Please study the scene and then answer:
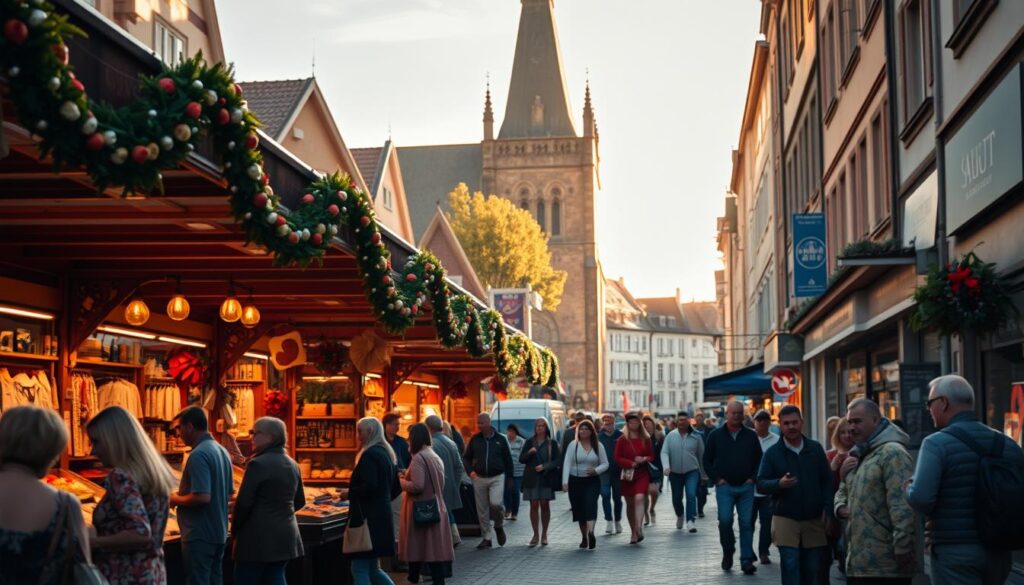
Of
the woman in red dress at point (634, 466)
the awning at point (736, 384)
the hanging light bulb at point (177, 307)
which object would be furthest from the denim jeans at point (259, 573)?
the awning at point (736, 384)

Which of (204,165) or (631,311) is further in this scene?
→ (631,311)

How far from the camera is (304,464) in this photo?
70.5 feet

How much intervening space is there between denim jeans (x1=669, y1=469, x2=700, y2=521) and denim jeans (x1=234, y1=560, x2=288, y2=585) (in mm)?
12725

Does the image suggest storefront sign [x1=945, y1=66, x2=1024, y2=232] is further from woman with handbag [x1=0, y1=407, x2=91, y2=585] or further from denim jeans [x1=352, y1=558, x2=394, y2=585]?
woman with handbag [x1=0, y1=407, x2=91, y2=585]

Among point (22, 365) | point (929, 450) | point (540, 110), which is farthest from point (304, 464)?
point (540, 110)

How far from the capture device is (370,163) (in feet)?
156

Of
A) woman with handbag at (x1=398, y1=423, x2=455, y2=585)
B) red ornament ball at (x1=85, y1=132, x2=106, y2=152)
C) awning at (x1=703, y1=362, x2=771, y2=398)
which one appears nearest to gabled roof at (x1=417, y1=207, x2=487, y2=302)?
awning at (x1=703, y1=362, x2=771, y2=398)

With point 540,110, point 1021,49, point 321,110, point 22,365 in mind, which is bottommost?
point 22,365

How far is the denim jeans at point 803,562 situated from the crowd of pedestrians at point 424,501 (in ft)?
0.04

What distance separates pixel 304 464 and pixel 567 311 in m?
86.9

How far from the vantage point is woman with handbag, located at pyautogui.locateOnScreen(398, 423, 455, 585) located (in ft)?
43.8

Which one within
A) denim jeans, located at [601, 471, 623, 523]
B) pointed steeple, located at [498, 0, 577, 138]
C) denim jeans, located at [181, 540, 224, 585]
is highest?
pointed steeple, located at [498, 0, 577, 138]

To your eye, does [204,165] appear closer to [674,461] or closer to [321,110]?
[674,461]

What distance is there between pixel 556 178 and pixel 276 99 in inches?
3001
